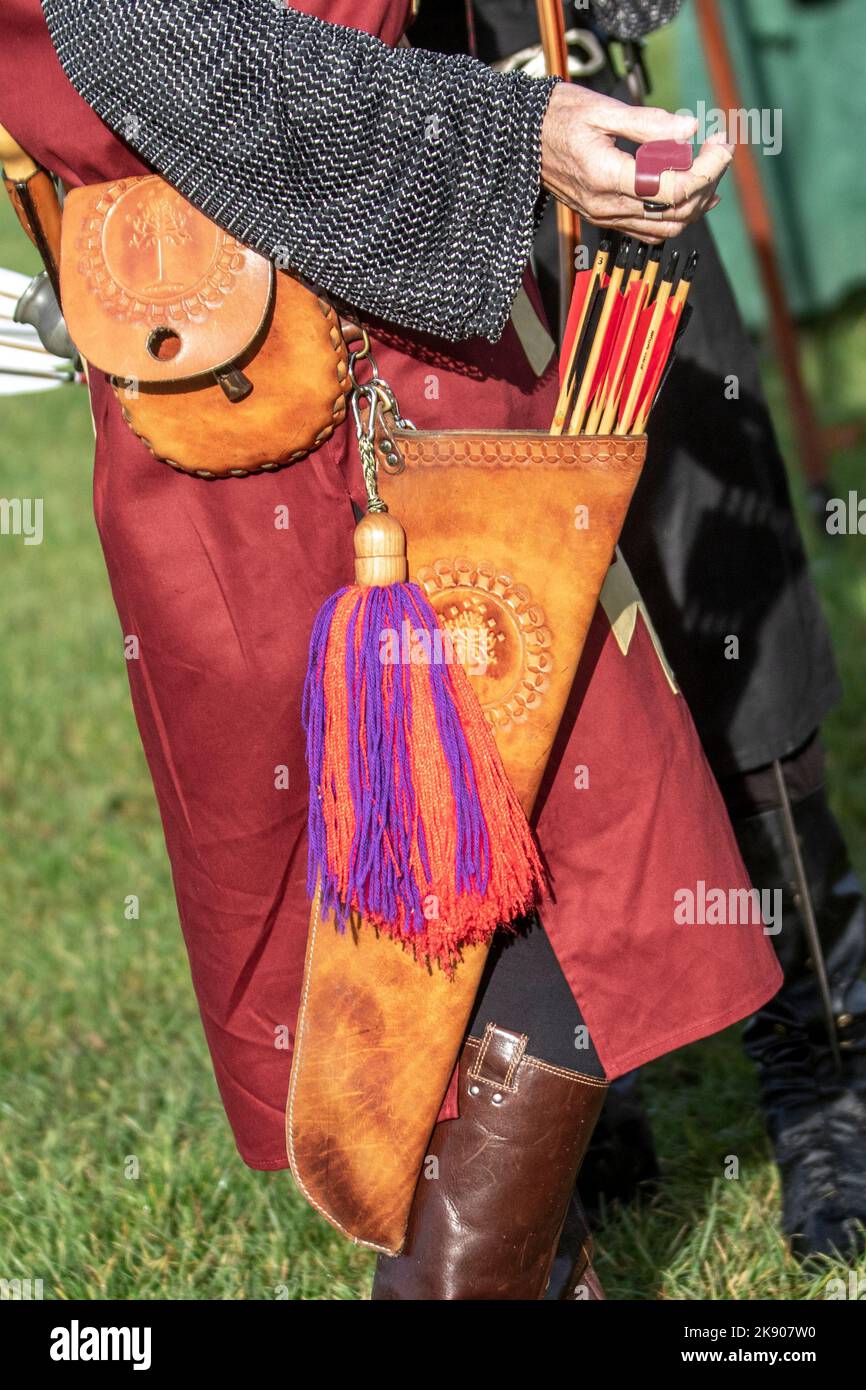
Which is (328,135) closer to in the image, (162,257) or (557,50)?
(162,257)

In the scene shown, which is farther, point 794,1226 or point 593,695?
point 794,1226

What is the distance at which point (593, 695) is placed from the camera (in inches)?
56.4

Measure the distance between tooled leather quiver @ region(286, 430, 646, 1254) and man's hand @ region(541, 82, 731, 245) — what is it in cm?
17

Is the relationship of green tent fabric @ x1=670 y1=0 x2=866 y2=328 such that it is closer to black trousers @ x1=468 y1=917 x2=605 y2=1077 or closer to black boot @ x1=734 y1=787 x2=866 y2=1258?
black boot @ x1=734 y1=787 x2=866 y2=1258

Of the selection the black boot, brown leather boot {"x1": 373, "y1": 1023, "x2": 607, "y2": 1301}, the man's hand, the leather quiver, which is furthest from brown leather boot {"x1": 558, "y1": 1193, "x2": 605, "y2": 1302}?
the man's hand

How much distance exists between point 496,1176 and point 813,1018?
829mm

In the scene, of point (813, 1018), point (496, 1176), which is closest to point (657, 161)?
point (496, 1176)

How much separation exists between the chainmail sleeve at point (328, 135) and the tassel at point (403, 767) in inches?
8.4

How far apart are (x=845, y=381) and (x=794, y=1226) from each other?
4655 mm

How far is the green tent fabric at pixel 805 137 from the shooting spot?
244 inches
